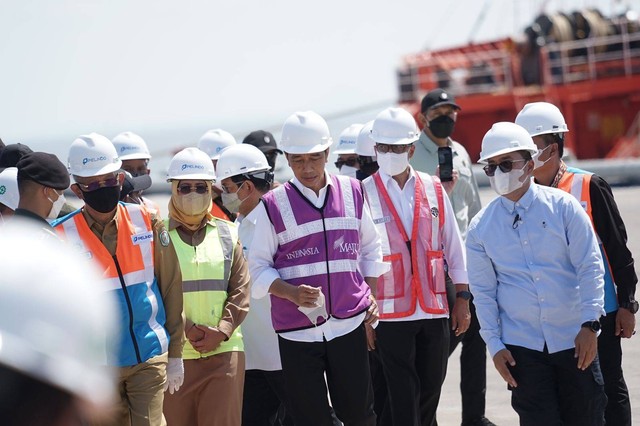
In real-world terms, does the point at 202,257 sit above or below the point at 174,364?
above

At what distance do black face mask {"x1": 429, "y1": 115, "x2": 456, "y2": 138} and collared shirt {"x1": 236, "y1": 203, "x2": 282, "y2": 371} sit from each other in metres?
1.85

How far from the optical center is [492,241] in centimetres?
561

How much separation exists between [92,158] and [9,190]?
1370 millimetres

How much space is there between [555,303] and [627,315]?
2.45 feet

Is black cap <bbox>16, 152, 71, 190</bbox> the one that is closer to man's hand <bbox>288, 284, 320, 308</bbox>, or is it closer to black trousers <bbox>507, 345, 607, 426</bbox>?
man's hand <bbox>288, 284, 320, 308</bbox>

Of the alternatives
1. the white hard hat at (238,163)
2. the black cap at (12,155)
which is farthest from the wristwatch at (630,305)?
the black cap at (12,155)

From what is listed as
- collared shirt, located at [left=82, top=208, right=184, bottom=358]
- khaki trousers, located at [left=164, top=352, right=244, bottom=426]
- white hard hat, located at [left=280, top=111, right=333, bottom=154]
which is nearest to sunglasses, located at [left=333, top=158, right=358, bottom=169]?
white hard hat, located at [left=280, top=111, right=333, bottom=154]

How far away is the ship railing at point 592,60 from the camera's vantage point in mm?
24938

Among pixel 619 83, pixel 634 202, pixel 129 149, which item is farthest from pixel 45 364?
pixel 619 83

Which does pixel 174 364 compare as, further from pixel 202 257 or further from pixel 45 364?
→ pixel 45 364

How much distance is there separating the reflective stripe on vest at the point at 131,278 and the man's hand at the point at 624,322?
2.35 m

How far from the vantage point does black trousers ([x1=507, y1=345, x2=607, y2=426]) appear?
5426 mm

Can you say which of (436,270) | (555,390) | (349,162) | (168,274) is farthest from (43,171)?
(349,162)

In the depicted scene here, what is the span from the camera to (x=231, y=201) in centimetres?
720
